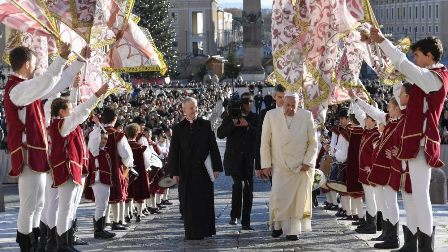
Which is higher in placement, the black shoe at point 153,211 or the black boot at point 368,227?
the black boot at point 368,227

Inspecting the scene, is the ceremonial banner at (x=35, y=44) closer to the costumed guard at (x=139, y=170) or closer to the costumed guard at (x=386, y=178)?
the costumed guard at (x=139, y=170)

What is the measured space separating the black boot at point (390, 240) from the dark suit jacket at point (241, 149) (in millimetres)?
2950

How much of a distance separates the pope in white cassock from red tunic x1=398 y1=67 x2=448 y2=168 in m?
2.87

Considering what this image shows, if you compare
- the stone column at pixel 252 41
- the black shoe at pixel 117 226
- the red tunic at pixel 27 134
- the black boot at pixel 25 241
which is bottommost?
the black shoe at pixel 117 226

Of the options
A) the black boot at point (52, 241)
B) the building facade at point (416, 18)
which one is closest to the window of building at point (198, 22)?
the building facade at point (416, 18)

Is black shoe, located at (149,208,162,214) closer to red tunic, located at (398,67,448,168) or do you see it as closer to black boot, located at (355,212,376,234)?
black boot, located at (355,212,376,234)

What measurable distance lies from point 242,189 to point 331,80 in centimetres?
200

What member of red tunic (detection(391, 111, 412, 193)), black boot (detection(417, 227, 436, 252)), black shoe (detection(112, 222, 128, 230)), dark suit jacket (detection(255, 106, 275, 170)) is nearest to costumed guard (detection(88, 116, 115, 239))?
black shoe (detection(112, 222, 128, 230))

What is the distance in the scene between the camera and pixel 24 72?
9.40 metres

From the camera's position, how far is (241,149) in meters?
14.3

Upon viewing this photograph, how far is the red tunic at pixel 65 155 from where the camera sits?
35.0ft

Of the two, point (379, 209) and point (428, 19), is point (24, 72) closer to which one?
point (379, 209)

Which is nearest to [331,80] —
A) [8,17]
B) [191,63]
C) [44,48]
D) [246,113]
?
[246,113]

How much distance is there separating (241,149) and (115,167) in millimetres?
1930
